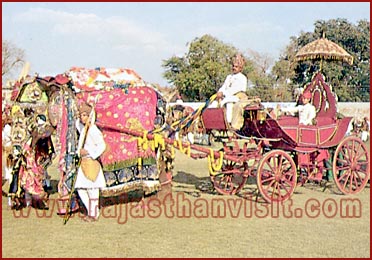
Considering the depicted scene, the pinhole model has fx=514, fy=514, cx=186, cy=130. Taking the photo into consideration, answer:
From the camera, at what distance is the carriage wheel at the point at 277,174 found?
816cm

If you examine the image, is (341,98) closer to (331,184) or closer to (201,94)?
(201,94)

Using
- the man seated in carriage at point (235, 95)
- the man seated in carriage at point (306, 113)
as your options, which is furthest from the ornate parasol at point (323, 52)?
→ the man seated in carriage at point (235, 95)

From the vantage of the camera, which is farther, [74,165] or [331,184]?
[331,184]

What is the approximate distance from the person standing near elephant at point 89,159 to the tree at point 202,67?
27.5 metres

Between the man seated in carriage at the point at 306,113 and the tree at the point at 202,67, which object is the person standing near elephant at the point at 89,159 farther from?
the tree at the point at 202,67

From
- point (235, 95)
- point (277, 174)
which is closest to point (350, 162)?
point (277, 174)

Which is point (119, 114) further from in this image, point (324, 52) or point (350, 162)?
point (324, 52)

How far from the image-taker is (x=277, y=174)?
8.25 meters

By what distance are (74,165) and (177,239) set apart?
1.99 metres

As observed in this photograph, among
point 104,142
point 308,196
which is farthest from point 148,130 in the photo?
point 308,196

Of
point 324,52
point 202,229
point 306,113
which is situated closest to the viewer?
point 202,229

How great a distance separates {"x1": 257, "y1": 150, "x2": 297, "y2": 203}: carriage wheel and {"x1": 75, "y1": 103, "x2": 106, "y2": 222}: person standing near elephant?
259 centimetres

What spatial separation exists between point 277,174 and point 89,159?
10.1 ft

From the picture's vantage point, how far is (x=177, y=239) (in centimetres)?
627
